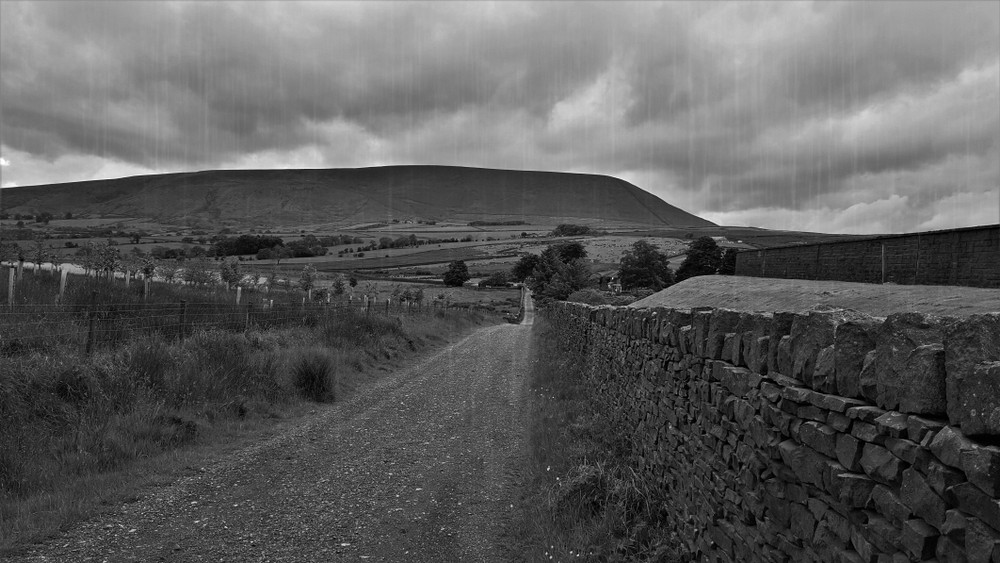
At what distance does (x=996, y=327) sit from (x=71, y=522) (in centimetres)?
670

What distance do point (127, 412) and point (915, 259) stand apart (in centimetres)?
1993

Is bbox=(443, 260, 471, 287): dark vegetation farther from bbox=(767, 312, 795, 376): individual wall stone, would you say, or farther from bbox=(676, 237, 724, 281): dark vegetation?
bbox=(767, 312, 795, 376): individual wall stone

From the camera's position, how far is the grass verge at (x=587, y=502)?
5.01m

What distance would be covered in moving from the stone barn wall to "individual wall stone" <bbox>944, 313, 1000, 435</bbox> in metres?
15.6

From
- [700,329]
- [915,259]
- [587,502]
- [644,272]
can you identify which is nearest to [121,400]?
[587,502]

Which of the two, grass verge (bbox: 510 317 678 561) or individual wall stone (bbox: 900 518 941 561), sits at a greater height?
individual wall stone (bbox: 900 518 941 561)

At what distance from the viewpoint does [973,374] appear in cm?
197

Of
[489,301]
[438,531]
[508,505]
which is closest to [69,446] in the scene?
[438,531]

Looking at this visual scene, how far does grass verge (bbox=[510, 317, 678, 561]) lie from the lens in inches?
197

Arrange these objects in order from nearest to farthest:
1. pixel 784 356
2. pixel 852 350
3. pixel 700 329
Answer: pixel 852 350 → pixel 784 356 → pixel 700 329

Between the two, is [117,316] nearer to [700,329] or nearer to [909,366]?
[700,329]

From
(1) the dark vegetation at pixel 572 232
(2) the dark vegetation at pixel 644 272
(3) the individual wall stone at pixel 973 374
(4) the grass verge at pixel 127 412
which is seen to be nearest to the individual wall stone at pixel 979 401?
(3) the individual wall stone at pixel 973 374

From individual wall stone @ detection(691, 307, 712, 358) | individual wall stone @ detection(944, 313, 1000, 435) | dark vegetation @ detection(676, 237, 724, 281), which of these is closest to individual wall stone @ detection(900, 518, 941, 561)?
individual wall stone @ detection(944, 313, 1000, 435)

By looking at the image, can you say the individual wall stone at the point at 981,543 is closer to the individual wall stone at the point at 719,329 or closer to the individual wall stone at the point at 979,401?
the individual wall stone at the point at 979,401
